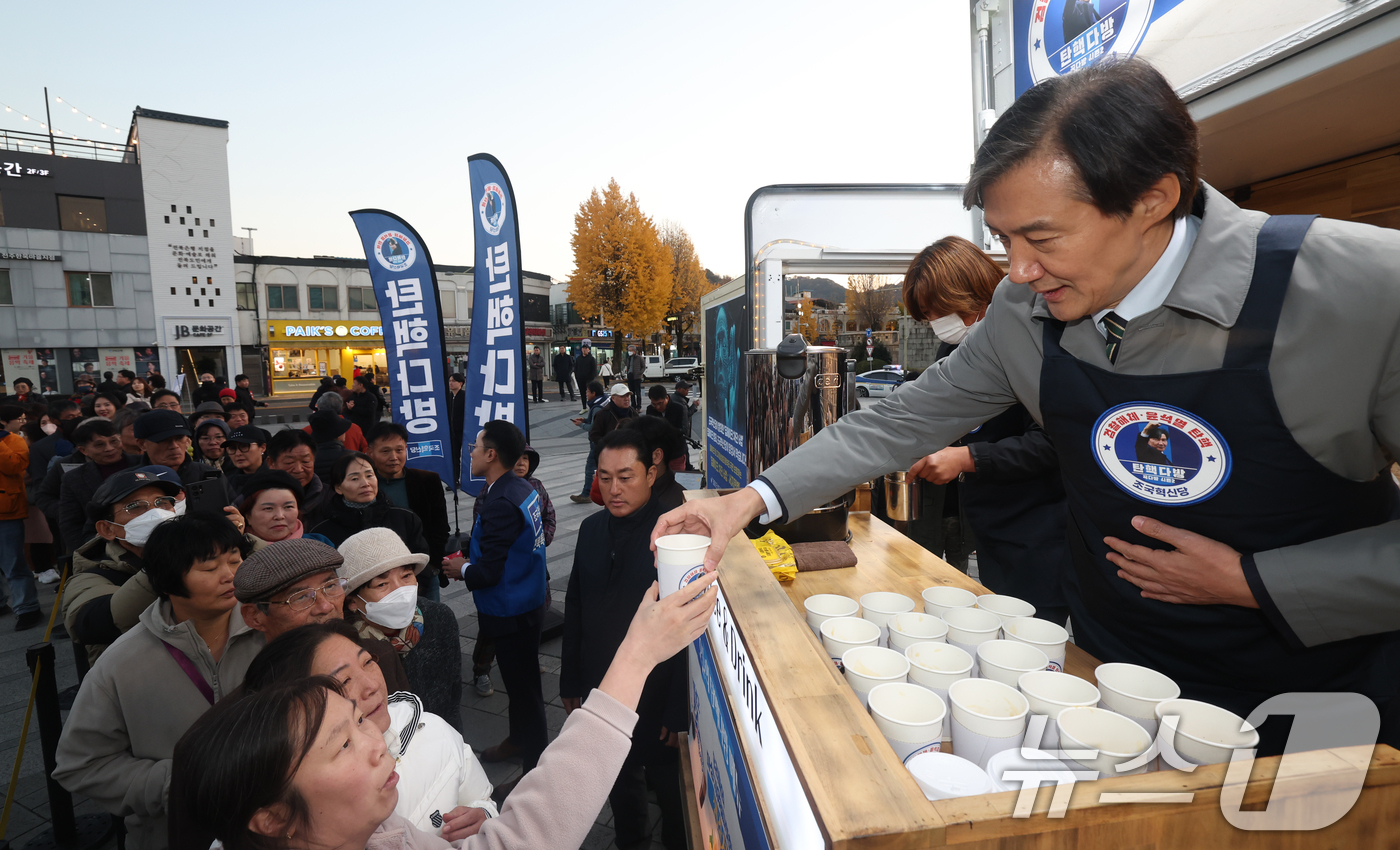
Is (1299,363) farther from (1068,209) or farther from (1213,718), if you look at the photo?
(1213,718)

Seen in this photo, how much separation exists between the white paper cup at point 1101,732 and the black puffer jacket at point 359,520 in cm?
370

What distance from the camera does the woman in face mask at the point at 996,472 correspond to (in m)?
2.40

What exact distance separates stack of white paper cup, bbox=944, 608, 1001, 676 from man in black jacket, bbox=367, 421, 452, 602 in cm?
417

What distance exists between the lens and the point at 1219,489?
1290mm

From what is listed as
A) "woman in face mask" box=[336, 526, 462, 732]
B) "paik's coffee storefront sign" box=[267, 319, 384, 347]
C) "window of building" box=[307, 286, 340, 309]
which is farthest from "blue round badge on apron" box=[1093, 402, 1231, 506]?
"window of building" box=[307, 286, 340, 309]

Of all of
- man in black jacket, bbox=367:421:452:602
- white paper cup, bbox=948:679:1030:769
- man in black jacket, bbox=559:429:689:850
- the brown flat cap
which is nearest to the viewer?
white paper cup, bbox=948:679:1030:769

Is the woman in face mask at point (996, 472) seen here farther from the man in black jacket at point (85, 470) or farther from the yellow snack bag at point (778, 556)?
the man in black jacket at point (85, 470)

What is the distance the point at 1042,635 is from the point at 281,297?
4092 cm

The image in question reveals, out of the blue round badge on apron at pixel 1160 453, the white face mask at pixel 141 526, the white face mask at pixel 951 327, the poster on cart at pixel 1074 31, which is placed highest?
the poster on cart at pixel 1074 31

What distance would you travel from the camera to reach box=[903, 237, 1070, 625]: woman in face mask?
240 centimetres

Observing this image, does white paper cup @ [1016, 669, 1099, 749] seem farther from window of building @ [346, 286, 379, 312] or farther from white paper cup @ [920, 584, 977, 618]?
window of building @ [346, 286, 379, 312]

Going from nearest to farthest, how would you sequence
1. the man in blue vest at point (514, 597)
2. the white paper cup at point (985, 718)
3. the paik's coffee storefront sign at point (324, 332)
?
the white paper cup at point (985, 718) → the man in blue vest at point (514, 597) → the paik's coffee storefront sign at point (324, 332)

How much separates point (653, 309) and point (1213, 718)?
3609 centimetres

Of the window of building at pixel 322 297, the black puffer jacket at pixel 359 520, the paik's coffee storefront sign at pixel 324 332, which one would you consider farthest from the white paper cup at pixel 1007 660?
the window of building at pixel 322 297
